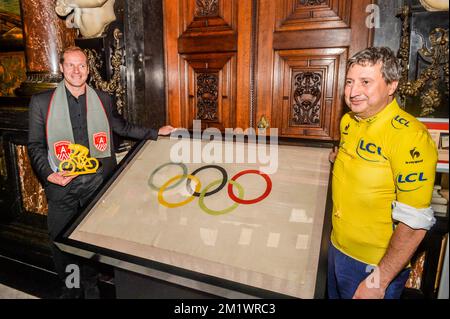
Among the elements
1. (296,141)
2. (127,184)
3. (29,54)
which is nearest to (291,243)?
(296,141)

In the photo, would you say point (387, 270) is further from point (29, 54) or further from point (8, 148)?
point (8, 148)

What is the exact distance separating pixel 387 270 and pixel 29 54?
3184 millimetres

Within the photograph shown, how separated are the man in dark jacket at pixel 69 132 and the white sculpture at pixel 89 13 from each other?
1.79 ft

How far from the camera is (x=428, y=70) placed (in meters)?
1.86

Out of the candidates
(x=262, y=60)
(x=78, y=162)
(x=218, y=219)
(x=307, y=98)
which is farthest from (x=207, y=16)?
(x=218, y=219)

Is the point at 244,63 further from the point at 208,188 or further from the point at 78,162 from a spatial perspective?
the point at 78,162

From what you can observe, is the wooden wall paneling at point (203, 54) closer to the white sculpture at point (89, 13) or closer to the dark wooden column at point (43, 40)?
the white sculpture at point (89, 13)

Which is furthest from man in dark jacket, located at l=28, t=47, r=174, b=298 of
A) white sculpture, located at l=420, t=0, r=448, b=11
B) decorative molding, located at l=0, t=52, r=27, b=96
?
white sculpture, located at l=420, t=0, r=448, b=11

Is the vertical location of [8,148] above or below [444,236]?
above

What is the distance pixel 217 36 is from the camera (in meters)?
2.60

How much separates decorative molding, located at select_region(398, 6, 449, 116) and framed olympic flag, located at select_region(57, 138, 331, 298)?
68cm

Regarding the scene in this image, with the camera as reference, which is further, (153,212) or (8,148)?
(8,148)

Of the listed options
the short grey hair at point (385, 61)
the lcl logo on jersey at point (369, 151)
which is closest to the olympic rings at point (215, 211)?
the lcl logo on jersey at point (369, 151)

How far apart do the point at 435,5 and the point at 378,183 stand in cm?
122
